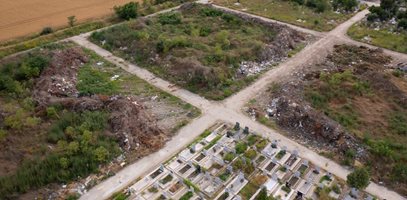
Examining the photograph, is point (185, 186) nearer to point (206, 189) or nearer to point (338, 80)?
point (206, 189)

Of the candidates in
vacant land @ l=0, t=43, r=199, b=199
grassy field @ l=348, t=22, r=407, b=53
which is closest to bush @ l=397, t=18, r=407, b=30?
grassy field @ l=348, t=22, r=407, b=53

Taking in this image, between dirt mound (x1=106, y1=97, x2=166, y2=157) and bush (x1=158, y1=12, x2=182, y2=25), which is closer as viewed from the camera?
dirt mound (x1=106, y1=97, x2=166, y2=157)

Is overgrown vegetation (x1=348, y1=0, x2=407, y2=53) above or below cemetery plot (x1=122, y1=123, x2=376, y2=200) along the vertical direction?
above

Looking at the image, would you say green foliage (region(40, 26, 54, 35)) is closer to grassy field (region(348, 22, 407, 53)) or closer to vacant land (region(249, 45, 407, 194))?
vacant land (region(249, 45, 407, 194))

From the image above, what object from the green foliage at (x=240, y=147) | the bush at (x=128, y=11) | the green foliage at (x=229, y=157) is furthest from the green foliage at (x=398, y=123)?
the bush at (x=128, y=11)

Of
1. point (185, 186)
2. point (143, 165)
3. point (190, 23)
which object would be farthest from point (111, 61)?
point (185, 186)

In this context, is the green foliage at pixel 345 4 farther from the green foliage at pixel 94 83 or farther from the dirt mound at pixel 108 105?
the dirt mound at pixel 108 105
